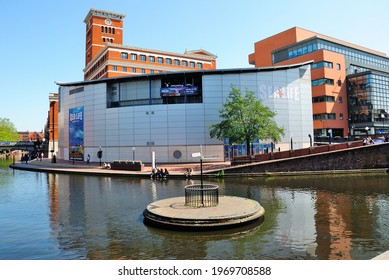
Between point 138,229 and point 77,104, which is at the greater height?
point 77,104

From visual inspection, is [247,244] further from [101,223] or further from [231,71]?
[231,71]

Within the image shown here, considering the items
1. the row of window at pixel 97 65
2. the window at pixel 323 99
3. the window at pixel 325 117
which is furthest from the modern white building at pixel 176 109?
the row of window at pixel 97 65

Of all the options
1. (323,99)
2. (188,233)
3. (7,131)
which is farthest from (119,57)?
(7,131)

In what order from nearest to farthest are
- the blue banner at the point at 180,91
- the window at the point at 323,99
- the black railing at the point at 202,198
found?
the black railing at the point at 202,198, the blue banner at the point at 180,91, the window at the point at 323,99

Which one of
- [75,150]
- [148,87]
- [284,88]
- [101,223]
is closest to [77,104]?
[75,150]

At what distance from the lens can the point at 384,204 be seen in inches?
696

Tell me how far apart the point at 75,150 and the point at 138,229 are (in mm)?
47272

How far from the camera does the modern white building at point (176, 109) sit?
156 ft

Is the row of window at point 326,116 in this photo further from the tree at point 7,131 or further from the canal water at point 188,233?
the tree at point 7,131

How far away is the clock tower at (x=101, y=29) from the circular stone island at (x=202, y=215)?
83981mm

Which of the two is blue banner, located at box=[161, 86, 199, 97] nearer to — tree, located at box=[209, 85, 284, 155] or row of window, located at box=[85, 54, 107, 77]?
tree, located at box=[209, 85, 284, 155]

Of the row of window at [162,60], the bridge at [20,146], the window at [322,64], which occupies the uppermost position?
the row of window at [162,60]

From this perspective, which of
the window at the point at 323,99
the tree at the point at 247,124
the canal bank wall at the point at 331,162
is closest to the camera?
the canal bank wall at the point at 331,162

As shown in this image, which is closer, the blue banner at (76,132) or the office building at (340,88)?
the blue banner at (76,132)
